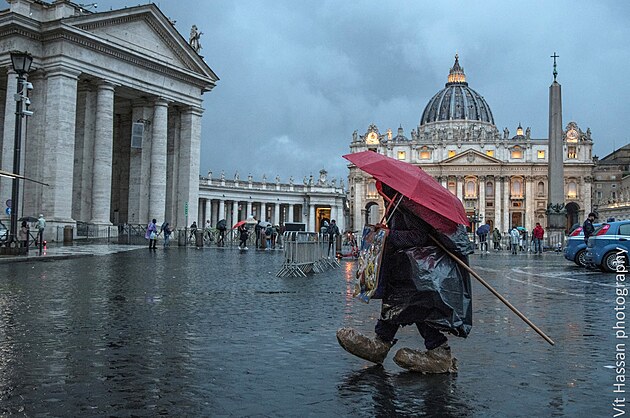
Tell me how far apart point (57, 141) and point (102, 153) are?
2803mm

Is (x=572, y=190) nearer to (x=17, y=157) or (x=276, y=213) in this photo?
(x=276, y=213)

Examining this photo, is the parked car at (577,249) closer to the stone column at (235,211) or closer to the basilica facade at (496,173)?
the stone column at (235,211)

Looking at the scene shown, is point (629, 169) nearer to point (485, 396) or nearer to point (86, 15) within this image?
point (86, 15)

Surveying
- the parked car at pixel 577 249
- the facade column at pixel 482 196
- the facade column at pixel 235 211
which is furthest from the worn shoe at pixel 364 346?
the facade column at pixel 482 196

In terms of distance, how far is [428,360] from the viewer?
184 inches

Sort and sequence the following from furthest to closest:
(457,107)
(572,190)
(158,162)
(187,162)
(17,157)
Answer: (457,107)
(572,190)
(187,162)
(158,162)
(17,157)

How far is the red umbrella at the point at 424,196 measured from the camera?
448 centimetres

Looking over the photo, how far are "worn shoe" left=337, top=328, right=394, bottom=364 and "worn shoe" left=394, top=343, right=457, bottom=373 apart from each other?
0.20m

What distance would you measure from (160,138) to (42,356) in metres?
30.5

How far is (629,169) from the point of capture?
104m

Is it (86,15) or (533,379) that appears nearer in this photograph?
(533,379)

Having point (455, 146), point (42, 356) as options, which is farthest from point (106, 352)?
point (455, 146)

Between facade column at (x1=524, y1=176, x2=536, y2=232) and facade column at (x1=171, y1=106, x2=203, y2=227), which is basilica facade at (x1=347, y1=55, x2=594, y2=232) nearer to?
facade column at (x1=524, y1=176, x2=536, y2=232)

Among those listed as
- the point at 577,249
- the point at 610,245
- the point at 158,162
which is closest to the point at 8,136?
the point at 158,162
